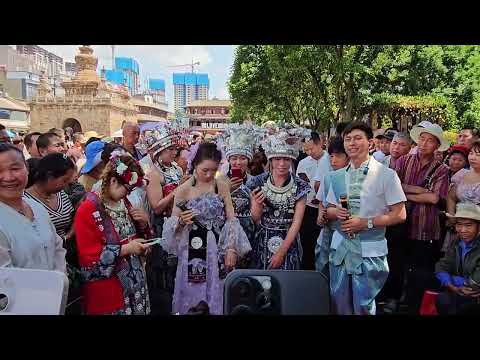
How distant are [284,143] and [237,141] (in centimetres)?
62

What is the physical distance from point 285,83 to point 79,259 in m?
16.3

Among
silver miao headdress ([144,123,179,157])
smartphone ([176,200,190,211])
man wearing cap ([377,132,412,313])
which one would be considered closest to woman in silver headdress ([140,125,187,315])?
silver miao headdress ([144,123,179,157])

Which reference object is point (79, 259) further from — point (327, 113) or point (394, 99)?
point (327, 113)

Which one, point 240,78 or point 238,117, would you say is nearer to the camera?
point 240,78

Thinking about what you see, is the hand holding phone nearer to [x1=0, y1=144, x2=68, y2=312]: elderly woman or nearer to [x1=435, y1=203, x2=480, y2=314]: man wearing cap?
[x1=435, y1=203, x2=480, y2=314]: man wearing cap

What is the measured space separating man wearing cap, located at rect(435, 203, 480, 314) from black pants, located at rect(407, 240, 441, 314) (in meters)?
0.22

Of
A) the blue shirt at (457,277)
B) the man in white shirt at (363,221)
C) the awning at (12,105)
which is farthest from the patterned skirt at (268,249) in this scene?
the awning at (12,105)

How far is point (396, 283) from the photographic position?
454 cm

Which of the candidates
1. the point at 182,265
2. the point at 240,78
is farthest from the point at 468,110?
the point at 182,265

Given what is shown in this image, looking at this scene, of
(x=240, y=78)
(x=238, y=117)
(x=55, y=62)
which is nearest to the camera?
(x=240, y=78)

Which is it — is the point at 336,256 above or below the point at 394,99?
below

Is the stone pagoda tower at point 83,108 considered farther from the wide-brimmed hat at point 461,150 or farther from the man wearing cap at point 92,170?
the wide-brimmed hat at point 461,150

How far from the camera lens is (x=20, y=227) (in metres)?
2.55

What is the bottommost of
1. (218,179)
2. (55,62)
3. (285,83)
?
(218,179)
